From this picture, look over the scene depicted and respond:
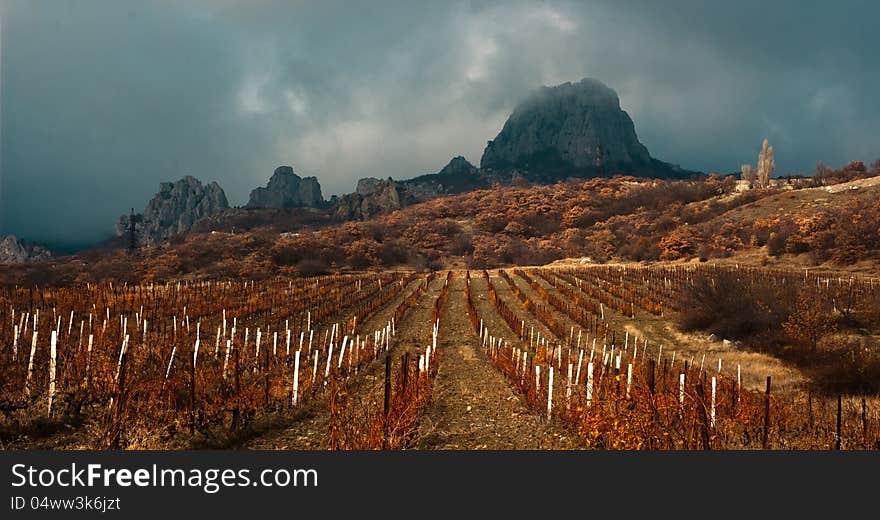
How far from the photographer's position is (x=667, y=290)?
106ft

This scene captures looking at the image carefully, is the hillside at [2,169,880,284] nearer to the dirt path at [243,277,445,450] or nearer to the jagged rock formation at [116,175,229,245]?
the dirt path at [243,277,445,450]

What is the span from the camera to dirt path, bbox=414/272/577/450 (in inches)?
314

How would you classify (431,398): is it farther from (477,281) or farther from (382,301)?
(477,281)

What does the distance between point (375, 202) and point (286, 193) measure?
57875 millimetres

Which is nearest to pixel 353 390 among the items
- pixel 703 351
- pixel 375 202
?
pixel 703 351

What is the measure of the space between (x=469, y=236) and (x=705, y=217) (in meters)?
40.6

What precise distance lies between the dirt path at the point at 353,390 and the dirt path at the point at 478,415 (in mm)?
1856

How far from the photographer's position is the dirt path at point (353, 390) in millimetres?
7723

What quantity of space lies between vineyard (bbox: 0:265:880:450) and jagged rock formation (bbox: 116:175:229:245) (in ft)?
481

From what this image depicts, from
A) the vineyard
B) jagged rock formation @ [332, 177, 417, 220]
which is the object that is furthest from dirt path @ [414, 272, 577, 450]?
jagged rock formation @ [332, 177, 417, 220]

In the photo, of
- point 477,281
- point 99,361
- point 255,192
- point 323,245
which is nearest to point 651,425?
point 99,361

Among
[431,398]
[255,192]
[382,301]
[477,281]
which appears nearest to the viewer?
[431,398]

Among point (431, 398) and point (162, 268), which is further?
point (162, 268)

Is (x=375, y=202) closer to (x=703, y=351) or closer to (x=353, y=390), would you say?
(x=703, y=351)
